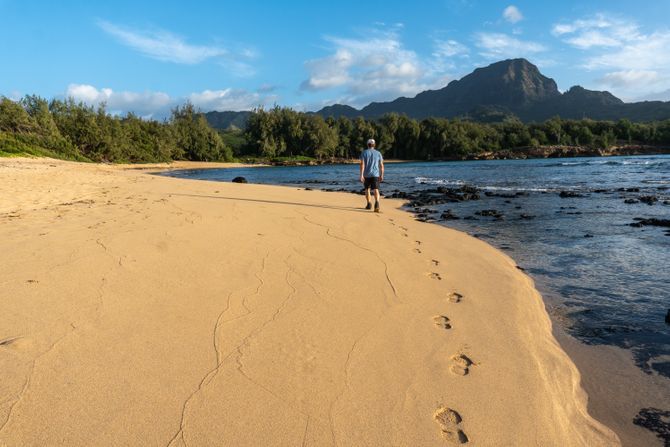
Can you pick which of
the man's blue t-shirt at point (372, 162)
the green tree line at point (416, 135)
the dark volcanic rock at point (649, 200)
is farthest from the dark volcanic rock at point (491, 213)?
the green tree line at point (416, 135)

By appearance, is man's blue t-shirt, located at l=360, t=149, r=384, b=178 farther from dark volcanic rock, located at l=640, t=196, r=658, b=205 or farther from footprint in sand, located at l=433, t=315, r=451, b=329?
dark volcanic rock, located at l=640, t=196, r=658, b=205

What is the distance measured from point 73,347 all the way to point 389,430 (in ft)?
7.68

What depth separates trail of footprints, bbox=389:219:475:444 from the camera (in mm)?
2264

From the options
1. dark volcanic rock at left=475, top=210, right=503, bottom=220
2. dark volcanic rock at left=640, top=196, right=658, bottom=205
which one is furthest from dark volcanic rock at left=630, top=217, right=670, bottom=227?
dark volcanic rock at left=640, top=196, right=658, bottom=205

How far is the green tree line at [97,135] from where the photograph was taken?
42.0 meters

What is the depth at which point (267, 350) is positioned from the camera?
2998mm

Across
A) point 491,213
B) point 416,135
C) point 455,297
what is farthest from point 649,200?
point 416,135

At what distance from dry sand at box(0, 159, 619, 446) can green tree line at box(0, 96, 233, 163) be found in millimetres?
37593

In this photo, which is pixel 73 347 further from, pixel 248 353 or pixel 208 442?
pixel 208 442

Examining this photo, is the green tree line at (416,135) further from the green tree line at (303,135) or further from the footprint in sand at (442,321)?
the footprint in sand at (442,321)

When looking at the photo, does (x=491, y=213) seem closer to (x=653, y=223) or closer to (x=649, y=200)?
(x=653, y=223)

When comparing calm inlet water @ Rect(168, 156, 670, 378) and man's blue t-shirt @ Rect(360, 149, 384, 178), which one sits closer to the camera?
calm inlet water @ Rect(168, 156, 670, 378)

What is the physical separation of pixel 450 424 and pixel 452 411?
127mm

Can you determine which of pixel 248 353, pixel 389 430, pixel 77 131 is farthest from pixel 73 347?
pixel 77 131
